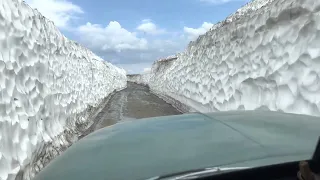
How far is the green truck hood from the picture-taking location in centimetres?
163

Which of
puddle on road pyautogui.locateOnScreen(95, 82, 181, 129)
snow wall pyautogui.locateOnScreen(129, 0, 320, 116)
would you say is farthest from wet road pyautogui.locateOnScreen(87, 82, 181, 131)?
snow wall pyautogui.locateOnScreen(129, 0, 320, 116)

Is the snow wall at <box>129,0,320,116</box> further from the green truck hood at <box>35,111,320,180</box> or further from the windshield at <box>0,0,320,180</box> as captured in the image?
the green truck hood at <box>35,111,320,180</box>

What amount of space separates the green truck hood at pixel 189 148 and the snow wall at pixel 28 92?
252 centimetres

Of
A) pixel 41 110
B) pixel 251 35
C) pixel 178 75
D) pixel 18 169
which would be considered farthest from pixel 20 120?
pixel 178 75

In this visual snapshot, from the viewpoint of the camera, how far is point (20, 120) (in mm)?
5176

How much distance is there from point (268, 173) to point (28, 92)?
16.1ft

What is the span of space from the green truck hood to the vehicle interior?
0.09ft

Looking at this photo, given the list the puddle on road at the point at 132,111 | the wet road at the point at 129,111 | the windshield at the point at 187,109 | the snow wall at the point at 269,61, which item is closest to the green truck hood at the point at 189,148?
the windshield at the point at 187,109

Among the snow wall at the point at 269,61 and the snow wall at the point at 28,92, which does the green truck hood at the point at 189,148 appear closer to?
the snow wall at the point at 28,92

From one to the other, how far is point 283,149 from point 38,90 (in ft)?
17.8

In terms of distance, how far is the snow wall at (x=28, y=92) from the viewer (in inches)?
184

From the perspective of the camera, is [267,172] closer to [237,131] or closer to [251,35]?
[237,131]

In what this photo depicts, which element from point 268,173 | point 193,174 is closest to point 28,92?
point 193,174

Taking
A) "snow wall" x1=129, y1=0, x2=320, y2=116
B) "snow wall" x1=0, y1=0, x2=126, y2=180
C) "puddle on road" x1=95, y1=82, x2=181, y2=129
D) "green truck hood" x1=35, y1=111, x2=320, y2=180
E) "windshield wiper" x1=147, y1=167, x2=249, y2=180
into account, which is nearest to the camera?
"windshield wiper" x1=147, y1=167, x2=249, y2=180
